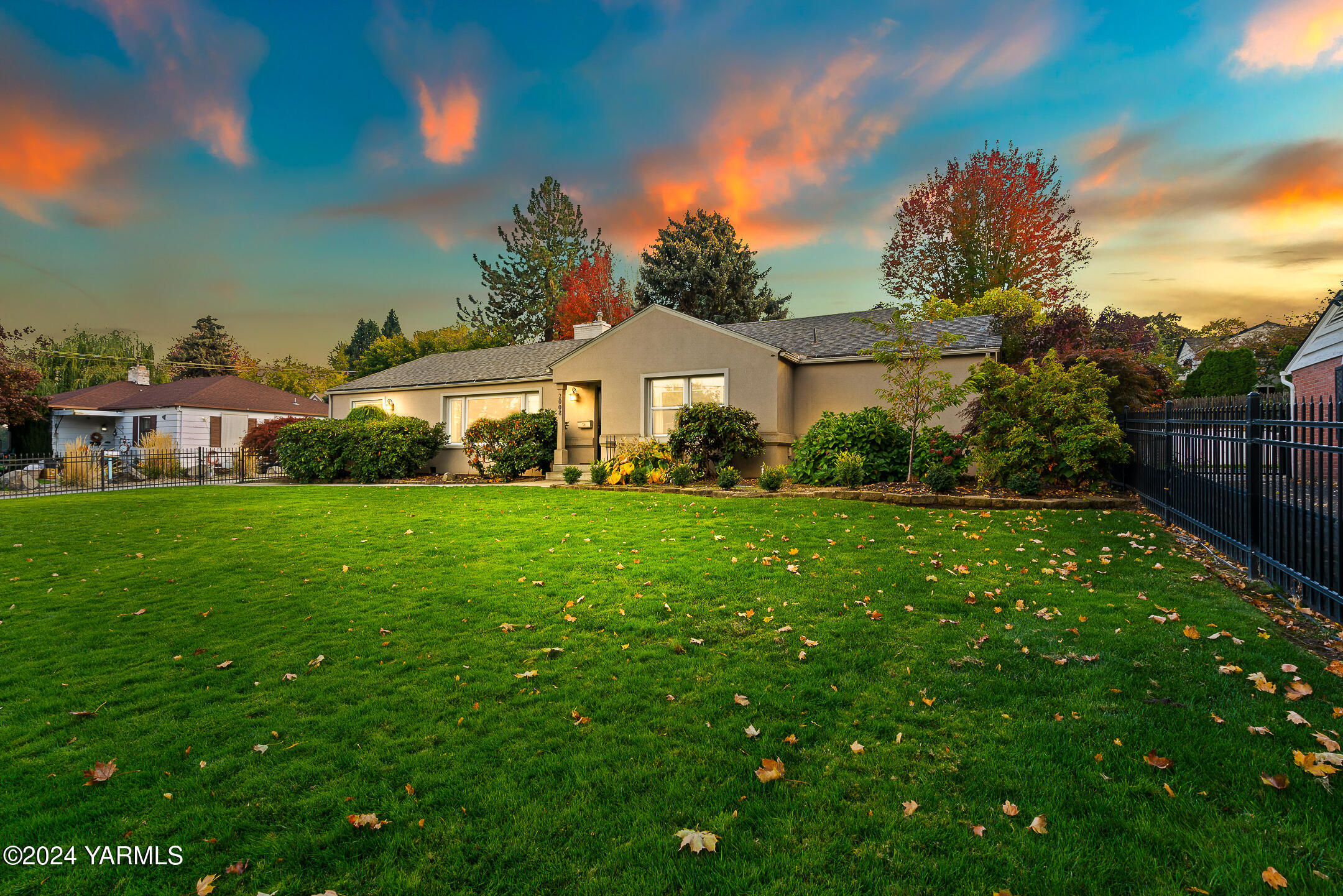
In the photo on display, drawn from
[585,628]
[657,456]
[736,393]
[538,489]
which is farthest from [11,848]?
[736,393]

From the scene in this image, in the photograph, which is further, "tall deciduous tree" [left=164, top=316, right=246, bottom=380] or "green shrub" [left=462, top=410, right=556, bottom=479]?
"tall deciduous tree" [left=164, top=316, right=246, bottom=380]

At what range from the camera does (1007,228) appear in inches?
974

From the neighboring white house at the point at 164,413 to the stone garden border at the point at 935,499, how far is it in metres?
25.5

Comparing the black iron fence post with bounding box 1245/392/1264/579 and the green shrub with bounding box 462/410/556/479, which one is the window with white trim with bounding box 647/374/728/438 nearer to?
the green shrub with bounding box 462/410/556/479

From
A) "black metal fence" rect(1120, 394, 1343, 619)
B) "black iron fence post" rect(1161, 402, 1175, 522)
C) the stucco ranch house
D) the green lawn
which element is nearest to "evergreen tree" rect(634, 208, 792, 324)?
the stucco ranch house

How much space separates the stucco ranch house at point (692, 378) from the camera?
46.2 feet

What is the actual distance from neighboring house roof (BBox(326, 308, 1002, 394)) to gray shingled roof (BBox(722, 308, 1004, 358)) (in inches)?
0.8

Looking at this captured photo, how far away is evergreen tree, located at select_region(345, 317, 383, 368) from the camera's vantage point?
60.7 m

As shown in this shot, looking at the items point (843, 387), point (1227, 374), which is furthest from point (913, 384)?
point (1227, 374)

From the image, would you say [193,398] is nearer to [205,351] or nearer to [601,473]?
[601,473]

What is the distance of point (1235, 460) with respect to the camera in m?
5.73

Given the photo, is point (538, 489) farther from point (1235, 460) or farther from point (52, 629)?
point (1235, 460)

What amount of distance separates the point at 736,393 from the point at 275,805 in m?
12.7

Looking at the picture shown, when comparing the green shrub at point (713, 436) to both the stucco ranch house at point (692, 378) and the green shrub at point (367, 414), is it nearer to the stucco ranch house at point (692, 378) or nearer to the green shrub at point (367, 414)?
the stucco ranch house at point (692, 378)
